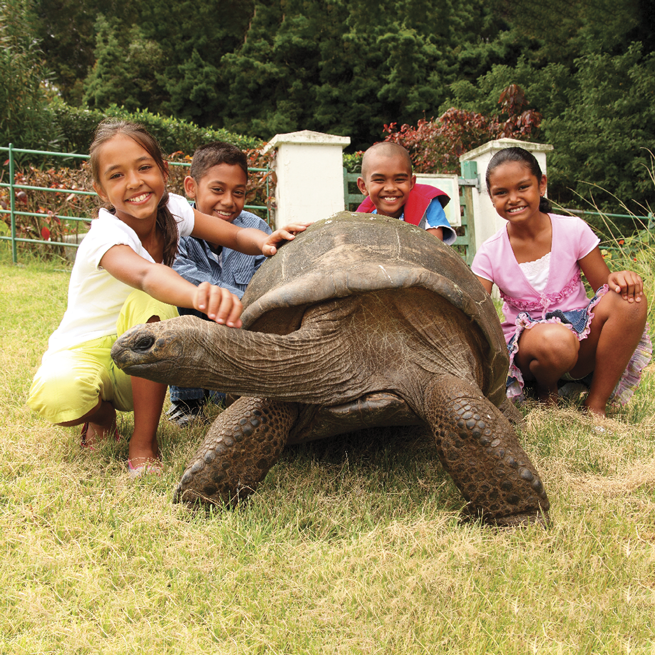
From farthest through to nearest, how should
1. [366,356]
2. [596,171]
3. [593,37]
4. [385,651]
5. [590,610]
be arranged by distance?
[593,37]
[596,171]
[366,356]
[590,610]
[385,651]

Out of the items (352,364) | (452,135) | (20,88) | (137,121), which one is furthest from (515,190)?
(137,121)

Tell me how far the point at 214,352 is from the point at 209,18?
70.6ft

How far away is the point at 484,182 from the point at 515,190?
476cm

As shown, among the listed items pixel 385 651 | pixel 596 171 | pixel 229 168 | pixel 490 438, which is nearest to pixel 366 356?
pixel 490 438

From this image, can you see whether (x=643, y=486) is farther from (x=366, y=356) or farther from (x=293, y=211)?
(x=293, y=211)

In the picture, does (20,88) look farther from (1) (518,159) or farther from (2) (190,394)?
(1) (518,159)

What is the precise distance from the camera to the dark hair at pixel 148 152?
103 inches

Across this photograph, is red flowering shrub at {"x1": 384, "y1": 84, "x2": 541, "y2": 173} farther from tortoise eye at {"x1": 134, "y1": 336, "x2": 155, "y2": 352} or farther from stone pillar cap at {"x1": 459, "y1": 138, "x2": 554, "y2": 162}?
tortoise eye at {"x1": 134, "y1": 336, "x2": 155, "y2": 352}

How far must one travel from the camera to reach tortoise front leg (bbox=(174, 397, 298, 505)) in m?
2.05

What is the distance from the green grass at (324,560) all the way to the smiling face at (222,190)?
1.57 meters

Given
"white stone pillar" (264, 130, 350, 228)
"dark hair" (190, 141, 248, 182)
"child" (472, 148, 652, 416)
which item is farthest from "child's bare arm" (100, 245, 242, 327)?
Result: "white stone pillar" (264, 130, 350, 228)

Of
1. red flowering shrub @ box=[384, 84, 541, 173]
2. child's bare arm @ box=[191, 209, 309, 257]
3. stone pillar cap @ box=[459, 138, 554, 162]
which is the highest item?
red flowering shrub @ box=[384, 84, 541, 173]

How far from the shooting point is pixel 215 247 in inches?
140

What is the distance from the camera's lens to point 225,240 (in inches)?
124
